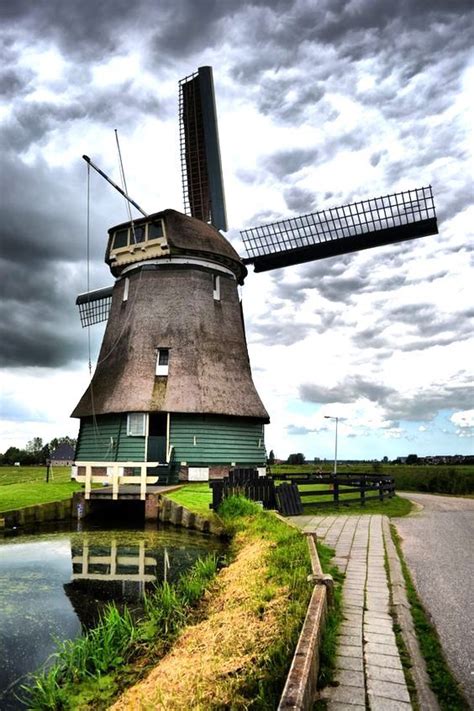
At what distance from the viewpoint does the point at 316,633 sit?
407cm

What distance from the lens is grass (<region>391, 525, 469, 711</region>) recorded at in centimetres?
381

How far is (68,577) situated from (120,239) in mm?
17674

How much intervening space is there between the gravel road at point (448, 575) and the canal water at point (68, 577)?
3.81 metres

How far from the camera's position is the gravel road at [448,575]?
4.78 m

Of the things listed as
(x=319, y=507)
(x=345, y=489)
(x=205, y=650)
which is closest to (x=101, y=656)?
(x=205, y=650)

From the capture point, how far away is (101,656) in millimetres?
5348

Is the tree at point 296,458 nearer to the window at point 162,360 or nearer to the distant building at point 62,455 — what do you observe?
the distant building at point 62,455

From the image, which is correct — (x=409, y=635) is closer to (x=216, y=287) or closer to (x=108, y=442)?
(x=108, y=442)

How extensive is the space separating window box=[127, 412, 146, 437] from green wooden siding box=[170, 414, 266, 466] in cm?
111

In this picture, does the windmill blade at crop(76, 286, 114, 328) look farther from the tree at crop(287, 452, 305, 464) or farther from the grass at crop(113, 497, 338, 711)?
the tree at crop(287, 452, 305, 464)

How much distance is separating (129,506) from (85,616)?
11.5 metres

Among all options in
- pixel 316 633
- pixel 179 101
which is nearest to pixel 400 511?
pixel 316 633

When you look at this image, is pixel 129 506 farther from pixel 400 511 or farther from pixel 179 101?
pixel 179 101

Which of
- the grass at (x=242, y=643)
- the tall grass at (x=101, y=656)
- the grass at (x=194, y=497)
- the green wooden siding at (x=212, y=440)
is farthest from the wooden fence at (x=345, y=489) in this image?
the tall grass at (x=101, y=656)
